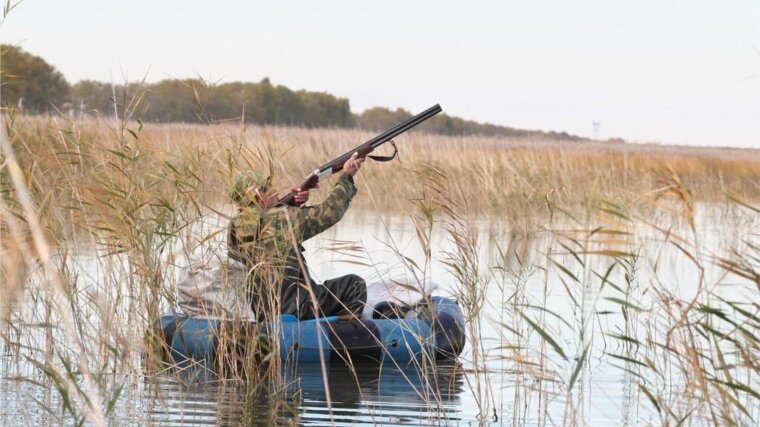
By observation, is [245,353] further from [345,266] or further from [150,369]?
[345,266]

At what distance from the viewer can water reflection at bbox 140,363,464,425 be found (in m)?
5.57

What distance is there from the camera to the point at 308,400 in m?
6.18

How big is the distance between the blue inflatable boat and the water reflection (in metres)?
0.12

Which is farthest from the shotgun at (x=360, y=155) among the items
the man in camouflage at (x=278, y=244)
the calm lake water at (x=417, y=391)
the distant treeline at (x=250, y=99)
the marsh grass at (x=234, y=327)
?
the distant treeline at (x=250, y=99)

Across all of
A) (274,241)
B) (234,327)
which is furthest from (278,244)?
(234,327)

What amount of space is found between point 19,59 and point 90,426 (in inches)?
1892

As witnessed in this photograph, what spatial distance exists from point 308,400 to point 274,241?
0.86 meters

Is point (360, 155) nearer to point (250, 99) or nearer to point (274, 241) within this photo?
point (274, 241)

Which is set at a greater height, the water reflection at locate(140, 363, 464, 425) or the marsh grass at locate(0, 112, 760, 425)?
the marsh grass at locate(0, 112, 760, 425)

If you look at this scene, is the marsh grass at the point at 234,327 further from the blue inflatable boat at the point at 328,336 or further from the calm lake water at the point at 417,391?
the blue inflatable boat at the point at 328,336

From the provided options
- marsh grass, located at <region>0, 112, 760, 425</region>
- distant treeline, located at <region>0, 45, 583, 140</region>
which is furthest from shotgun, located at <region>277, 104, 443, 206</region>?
distant treeline, located at <region>0, 45, 583, 140</region>

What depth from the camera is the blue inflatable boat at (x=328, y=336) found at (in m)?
6.28

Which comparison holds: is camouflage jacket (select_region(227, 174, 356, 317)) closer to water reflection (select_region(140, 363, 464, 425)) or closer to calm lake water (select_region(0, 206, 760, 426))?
calm lake water (select_region(0, 206, 760, 426))

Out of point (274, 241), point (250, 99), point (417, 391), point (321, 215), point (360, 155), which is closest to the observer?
point (417, 391)
